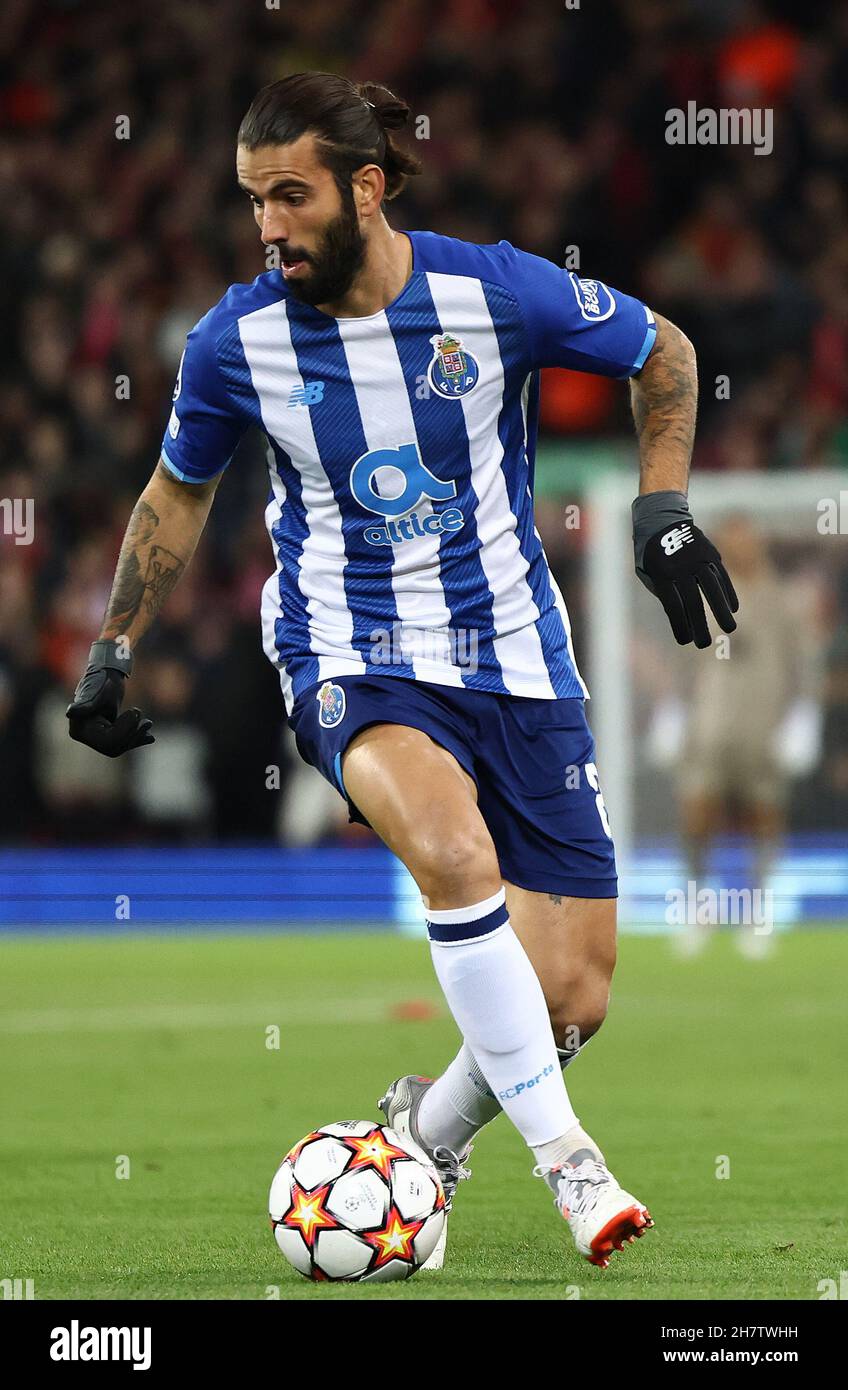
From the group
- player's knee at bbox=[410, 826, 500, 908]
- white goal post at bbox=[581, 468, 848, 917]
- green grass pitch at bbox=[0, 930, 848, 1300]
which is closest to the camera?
player's knee at bbox=[410, 826, 500, 908]

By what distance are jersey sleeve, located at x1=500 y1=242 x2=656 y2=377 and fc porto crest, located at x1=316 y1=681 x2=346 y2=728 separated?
0.80 meters

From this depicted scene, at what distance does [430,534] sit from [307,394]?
15.0 inches

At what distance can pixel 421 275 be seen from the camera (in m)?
4.78

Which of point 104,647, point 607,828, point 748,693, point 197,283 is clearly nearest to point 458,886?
point 607,828

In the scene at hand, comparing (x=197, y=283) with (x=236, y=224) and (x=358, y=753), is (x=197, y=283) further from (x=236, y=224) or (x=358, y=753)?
(x=358, y=753)

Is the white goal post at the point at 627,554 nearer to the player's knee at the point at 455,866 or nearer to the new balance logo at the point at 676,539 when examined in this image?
the new balance logo at the point at 676,539

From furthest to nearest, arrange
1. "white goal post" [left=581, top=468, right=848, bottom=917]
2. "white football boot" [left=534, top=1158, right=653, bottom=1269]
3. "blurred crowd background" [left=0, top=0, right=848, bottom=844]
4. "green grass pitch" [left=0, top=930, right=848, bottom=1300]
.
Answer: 1. "blurred crowd background" [left=0, top=0, right=848, bottom=844]
2. "white goal post" [left=581, top=468, right=848, bottom=917]
3. "green grass pitch" [left=0, top=930, right=848, bottom=1300]
4. "white football boot" [left=534, top=1158, right=653, bottom=1269]

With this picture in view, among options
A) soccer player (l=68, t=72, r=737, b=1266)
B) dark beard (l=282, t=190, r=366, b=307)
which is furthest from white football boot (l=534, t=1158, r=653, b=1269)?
dark beard (l=282, t=190, r=366, b=307)

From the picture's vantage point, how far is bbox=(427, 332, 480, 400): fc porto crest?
15.5 ft

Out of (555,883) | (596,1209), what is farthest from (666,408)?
(596,1209)

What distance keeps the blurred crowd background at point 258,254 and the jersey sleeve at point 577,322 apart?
8547mm

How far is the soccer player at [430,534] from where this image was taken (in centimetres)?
454

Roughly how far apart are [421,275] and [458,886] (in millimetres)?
1302

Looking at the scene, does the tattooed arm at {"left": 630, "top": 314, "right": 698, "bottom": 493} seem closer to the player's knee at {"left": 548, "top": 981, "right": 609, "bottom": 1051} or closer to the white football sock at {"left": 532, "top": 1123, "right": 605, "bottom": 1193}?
the player's knee at {"left": 548, "top": 981, "right": 609, "bottom": 1051}
